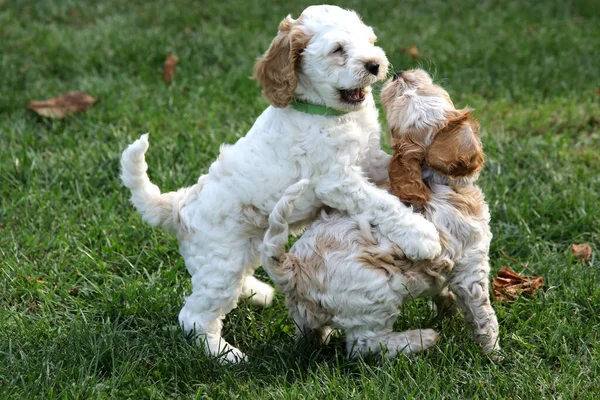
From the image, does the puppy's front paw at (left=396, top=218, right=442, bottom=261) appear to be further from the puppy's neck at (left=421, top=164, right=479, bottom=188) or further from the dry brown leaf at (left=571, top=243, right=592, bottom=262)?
the dry brown leaf at (left=571, top=243, right=592, bottom=262)

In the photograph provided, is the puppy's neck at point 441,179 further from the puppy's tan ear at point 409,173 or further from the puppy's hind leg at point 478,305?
the puppy's hind leg at point 478,305

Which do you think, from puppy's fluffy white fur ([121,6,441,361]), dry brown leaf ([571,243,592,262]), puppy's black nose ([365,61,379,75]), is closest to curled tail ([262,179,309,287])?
puppy's fluffy white fur ([121,6,441,361])

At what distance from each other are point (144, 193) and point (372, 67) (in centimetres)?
139

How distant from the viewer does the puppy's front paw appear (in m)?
3.68

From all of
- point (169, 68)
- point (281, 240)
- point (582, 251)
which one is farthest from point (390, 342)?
point (169, 68)

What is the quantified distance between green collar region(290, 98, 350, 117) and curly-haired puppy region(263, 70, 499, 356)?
0.28 meters

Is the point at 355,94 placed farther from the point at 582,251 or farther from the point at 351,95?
the point at 582,251

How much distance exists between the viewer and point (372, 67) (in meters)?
3.81

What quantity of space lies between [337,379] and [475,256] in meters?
0.90

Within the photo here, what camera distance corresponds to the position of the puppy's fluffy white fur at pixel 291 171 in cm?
382

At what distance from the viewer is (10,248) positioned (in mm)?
4969

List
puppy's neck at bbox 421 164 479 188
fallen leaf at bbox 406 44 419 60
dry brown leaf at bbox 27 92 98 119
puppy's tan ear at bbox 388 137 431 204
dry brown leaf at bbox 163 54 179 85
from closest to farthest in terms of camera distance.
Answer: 1. puppy's tan ear at bbox 388 137 431 204
2. puppy's neck at bbox 421 164 479 188
3. dry brown leaf at bbox 27 92 98 119
4. dry brown leaf at bbox 163 54 179 85
5. fallen leaf at bbox 406 44 419 60

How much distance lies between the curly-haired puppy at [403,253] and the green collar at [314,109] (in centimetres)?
28

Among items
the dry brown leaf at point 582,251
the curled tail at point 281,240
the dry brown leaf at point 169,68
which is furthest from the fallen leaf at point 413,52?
the curled tail at point 281,240
